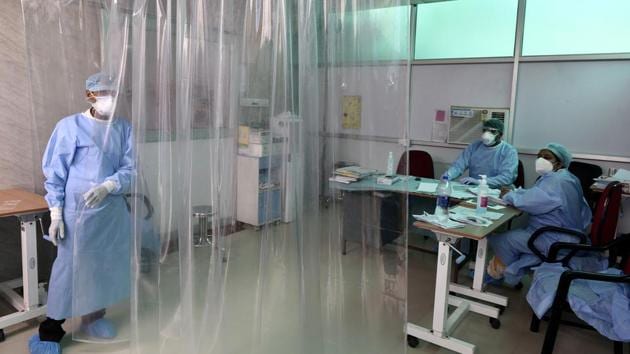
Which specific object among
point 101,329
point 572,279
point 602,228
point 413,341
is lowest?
point 413,341

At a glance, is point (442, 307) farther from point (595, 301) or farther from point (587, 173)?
point (587, 173)

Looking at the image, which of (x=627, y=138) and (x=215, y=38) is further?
(x=627, y=138)

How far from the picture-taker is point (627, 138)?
330 centimetres

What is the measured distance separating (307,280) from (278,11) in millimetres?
1050

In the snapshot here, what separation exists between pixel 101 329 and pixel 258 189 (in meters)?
1.18

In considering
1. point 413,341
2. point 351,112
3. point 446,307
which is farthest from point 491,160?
point 351,112

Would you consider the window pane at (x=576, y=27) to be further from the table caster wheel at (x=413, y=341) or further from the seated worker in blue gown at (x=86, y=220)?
A: the seated worker in blue gown at (x=86, y=220)

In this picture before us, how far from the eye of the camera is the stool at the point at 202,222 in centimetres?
159

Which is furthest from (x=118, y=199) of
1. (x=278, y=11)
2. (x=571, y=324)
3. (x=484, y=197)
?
(x=571, y=324)

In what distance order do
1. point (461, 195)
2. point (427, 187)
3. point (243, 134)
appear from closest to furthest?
point (243, 134) → point (461, 195) → point (427, 187)

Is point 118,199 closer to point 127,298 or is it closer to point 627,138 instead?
point 127,298

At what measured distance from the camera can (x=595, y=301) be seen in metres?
1.87

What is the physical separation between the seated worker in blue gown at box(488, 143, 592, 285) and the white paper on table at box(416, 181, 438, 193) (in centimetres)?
53

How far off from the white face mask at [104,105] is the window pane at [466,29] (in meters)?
3.40
